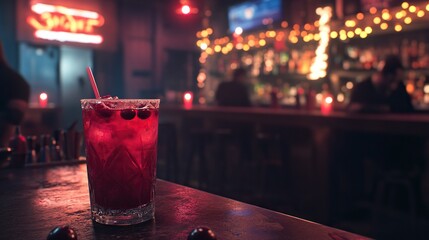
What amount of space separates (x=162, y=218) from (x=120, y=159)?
0.15m

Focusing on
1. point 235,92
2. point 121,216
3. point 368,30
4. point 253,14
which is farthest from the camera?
point 253,14

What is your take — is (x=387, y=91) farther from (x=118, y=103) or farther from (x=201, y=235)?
(x=201, y=235)

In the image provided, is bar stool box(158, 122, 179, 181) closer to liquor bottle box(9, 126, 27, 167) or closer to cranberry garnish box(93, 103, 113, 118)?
liquor bottle box(9, 126, 27, 167)

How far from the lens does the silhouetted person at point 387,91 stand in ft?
16.3

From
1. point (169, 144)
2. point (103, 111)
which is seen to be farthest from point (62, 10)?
point (103, 111)

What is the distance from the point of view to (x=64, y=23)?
795 cm

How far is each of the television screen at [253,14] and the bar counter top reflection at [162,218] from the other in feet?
23.2

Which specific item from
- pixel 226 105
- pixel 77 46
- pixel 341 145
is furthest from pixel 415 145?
pixel 77 46

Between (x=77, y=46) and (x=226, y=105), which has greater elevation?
(x=77, y=46)

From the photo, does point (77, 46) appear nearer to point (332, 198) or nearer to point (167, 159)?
point (167, 159)

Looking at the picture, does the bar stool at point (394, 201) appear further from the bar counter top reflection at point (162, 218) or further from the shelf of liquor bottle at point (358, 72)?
the bar counter top reflection at point (162, 218)

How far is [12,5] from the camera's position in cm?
748

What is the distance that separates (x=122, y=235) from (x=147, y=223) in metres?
0.09

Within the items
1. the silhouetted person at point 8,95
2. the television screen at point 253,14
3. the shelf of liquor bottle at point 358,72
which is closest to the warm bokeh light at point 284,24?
the television screen at point 253,14
